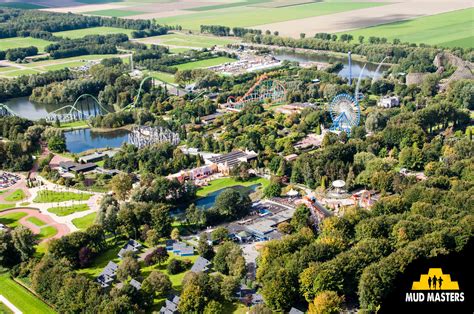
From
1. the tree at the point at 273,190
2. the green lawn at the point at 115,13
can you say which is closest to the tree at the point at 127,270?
the tree at the point at 273,190

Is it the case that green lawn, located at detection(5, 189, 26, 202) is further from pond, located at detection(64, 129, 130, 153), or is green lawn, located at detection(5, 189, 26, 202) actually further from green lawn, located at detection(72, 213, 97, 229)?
pond, located at detection(64, 129, 130, 153)

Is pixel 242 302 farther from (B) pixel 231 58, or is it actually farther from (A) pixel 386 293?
(B) pixel 231 58

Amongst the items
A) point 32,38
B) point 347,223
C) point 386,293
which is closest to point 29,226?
point 347,223

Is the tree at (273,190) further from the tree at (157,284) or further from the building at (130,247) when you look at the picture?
the tree at (157,284)

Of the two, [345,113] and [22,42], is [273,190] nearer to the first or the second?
[345,113]

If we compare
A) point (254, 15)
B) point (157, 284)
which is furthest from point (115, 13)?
point (157, 284)

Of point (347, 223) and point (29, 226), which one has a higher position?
point (347, 223)

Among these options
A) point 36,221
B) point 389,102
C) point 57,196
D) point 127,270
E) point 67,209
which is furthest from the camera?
point 389,102
